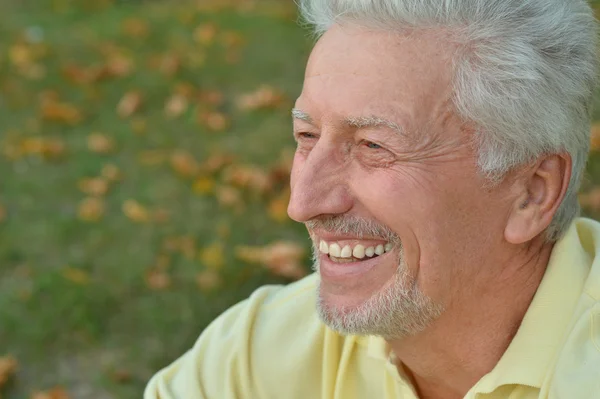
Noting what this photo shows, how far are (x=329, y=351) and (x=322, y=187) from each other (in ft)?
2.09

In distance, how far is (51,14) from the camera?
9.49 meters

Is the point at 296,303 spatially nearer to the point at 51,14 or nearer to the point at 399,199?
the point at 399,199

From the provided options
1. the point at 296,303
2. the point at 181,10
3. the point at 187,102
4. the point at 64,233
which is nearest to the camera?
the point at 296,303

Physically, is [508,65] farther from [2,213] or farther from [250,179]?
[2,213]

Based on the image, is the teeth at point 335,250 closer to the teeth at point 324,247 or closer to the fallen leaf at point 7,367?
the teeth at point 324,247

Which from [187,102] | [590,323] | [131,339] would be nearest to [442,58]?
[590,323]

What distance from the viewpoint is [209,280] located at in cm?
524

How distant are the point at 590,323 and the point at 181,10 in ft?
23.1

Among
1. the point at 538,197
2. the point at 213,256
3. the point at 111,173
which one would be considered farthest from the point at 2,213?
the point at 538,197

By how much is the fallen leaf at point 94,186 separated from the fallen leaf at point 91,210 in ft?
0.31

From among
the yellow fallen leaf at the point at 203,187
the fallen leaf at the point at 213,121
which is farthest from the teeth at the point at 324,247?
the fallen leaf at the point at 213,121

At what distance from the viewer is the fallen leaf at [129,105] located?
7301mm

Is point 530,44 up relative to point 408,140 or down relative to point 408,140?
up

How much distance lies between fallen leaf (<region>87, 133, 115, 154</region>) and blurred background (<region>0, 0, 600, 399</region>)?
1 cm
